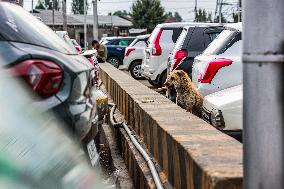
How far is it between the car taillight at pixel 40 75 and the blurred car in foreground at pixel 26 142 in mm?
55

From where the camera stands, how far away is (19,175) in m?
2.93

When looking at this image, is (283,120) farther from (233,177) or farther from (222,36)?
(222,36)

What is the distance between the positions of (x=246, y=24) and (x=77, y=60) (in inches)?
49.7

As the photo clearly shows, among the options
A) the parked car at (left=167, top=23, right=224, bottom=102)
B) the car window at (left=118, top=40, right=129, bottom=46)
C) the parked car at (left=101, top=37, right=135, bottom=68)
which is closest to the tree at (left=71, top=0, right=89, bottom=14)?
the car window at (left=118, top=40, right=129, bottom=46)

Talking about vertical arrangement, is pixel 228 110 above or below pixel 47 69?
below

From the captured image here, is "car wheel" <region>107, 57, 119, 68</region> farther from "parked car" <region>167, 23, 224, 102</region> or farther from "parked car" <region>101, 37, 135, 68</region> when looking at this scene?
"parked car" <region>167, 23, 224, 102</region>

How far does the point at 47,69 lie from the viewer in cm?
304

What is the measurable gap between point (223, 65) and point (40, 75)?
4200 millimetres

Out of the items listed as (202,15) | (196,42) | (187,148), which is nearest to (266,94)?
(187,148)

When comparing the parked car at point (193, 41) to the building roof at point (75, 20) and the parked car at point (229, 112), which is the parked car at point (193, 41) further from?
the building roof at point (75, 20)

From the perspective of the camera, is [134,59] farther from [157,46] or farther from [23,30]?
[23,30]

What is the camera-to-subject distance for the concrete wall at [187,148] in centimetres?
304

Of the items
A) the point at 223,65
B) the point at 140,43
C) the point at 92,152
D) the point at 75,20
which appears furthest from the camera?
the point at 75,20

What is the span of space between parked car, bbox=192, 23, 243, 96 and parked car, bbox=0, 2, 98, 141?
11.9 feet
